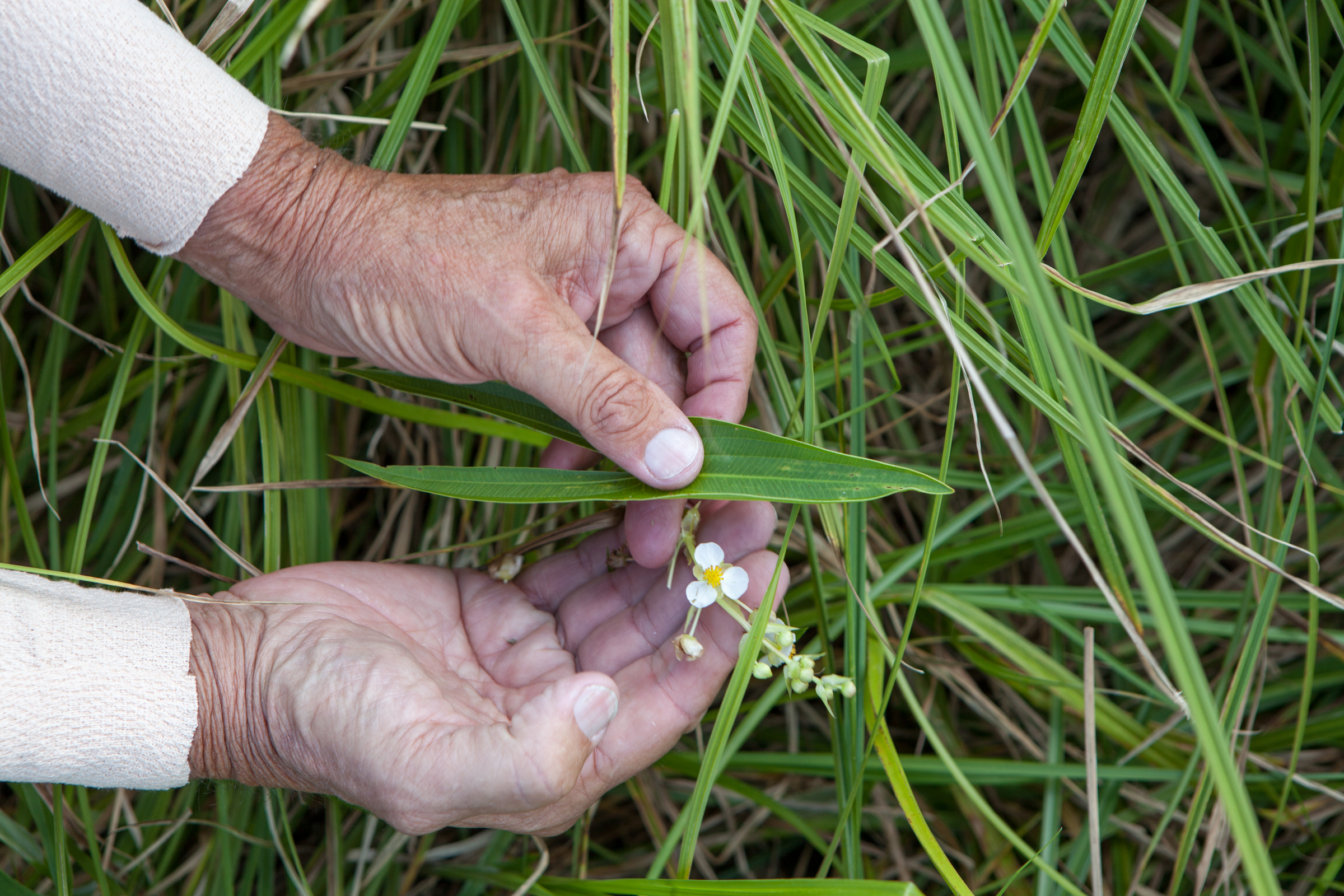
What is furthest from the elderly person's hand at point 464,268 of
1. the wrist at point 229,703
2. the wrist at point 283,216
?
the wrist at point 229,703

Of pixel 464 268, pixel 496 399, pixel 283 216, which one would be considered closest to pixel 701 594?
pixel 496 399

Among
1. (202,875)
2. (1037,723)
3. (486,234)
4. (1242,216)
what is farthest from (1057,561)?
(202,875)

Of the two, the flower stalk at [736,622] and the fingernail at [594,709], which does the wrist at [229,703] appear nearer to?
the fingernail at [594,709]

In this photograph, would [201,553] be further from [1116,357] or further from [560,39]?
[1116,357]

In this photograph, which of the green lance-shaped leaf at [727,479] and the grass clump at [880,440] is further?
the grass clump at [880,440]

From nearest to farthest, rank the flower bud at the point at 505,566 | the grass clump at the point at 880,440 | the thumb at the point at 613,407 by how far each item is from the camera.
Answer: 1. the thumb at the point at 613,407
2. the grass clump at the point at 880,440
3. the flower bud at the point at 505,566

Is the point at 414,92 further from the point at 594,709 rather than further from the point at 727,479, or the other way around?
the point at 594,709
